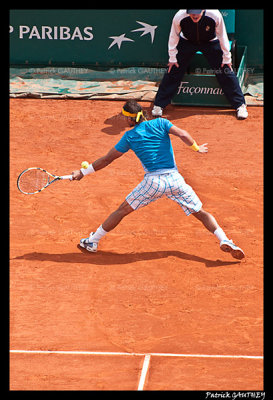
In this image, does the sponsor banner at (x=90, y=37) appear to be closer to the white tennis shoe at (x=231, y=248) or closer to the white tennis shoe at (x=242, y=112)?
the white tennis shoe at (x=242, y=112)

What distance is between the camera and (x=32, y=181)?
10586mm

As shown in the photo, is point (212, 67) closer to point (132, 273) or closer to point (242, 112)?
point (242, 112)

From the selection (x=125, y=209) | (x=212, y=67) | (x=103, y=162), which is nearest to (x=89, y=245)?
(x=125, y=209)

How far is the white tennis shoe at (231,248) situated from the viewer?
32.8ft

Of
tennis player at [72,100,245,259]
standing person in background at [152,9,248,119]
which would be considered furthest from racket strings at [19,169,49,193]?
standing person in background at [152,9,248,119]

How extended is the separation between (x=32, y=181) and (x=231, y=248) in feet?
9.77

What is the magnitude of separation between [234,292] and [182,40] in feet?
22.3

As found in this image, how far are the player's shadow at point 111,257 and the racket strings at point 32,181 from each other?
93 cm

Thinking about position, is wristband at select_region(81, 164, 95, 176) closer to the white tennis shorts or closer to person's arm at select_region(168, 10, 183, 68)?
the white tennis shorts

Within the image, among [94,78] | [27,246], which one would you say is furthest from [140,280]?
[94,78]

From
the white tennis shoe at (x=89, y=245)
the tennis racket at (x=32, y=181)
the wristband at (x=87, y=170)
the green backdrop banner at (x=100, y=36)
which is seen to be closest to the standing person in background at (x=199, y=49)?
the green backdrop banner at (x=100, y=36)

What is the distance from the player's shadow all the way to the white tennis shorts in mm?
793

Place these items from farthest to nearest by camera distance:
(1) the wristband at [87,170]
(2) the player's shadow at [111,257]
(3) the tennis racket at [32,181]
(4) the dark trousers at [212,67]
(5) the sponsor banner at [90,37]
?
(5) the sponsor banner at [90,37] < (4) the dark trousers at [212,67] < (3) the tennis racket at [32,181] < (2) the player's shadow at [111,257] < (1) the wristband at [87,170]

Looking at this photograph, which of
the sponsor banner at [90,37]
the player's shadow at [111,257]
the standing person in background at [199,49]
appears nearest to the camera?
the player's shadow at [111,257]
